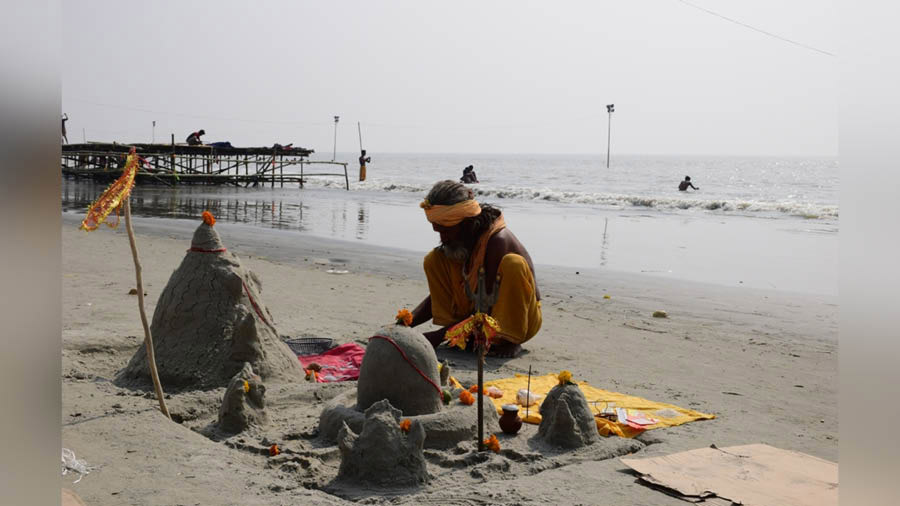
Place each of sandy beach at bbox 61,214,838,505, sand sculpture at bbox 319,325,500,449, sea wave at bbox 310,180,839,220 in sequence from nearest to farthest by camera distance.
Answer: sandy beach at bbox 61,214,838,505
sand sculpture at bbox 319,325,500,449
sea wave at bbox 310,180,839,220

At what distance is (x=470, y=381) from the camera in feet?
20.2

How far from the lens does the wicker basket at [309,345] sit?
275 inches

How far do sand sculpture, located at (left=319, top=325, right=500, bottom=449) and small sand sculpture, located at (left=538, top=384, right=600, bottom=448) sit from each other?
1.54 feet

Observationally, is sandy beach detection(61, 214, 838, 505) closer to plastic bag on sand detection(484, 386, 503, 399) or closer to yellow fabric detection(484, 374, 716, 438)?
yellow fabric detection(484, 374, 716, 438)

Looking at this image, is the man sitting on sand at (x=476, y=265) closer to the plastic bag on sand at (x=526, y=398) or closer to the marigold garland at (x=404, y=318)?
the plastic bag on sand at (x=526, y=398)

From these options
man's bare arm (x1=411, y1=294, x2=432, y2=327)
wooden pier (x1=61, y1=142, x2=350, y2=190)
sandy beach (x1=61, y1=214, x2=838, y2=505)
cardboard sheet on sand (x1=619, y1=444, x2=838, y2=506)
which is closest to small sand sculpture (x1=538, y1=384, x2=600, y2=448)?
sandy beach (x1=61, y1=214, x2=838, y2=505)

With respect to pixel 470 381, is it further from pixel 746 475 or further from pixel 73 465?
pixel 73 465

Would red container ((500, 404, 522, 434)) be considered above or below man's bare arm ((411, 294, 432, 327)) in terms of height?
below

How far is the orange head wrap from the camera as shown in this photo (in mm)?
6668

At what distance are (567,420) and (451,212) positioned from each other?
8.29 ft

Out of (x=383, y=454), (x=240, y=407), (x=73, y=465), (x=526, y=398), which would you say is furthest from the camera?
(x=526, y=398)

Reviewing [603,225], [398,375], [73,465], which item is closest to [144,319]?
[73,465]
